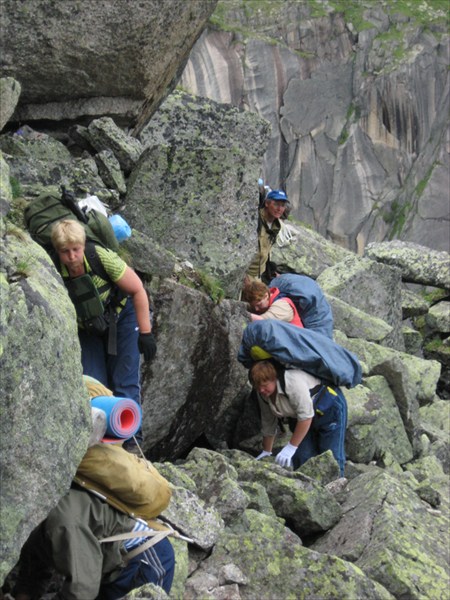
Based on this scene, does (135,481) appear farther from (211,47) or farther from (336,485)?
(211,47)

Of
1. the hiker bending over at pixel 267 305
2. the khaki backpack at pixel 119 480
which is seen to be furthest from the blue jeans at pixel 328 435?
the khaki backpack at pixel 119 480

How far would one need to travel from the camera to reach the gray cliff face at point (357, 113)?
377 feet

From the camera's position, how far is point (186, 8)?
15812 millimetres

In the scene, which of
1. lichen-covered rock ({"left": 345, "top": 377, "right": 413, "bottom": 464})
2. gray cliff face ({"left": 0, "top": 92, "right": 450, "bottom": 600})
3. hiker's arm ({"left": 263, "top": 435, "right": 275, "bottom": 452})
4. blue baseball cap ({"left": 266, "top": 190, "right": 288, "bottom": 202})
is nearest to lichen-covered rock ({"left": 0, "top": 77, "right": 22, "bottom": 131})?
gray cliff face ({"left": 0, "top": 92, "right": 450, "bottom": 600})

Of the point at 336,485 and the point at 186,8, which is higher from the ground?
the point at 186,8

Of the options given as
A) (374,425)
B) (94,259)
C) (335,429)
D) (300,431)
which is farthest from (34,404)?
(374,425)

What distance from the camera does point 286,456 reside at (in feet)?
40.8

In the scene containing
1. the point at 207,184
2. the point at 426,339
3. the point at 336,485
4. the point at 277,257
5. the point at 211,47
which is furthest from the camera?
the point at 211,47

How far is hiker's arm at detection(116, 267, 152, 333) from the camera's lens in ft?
31.7

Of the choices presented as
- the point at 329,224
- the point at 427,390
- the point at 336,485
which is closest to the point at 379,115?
the point at 329,224

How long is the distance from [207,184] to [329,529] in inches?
246

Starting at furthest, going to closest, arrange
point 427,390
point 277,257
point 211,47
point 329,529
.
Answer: point 211,47
point 277,257
point 427,390
point 329,529

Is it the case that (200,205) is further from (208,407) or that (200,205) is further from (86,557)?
(86,557)

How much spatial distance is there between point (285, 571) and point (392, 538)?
1858 millimetres
